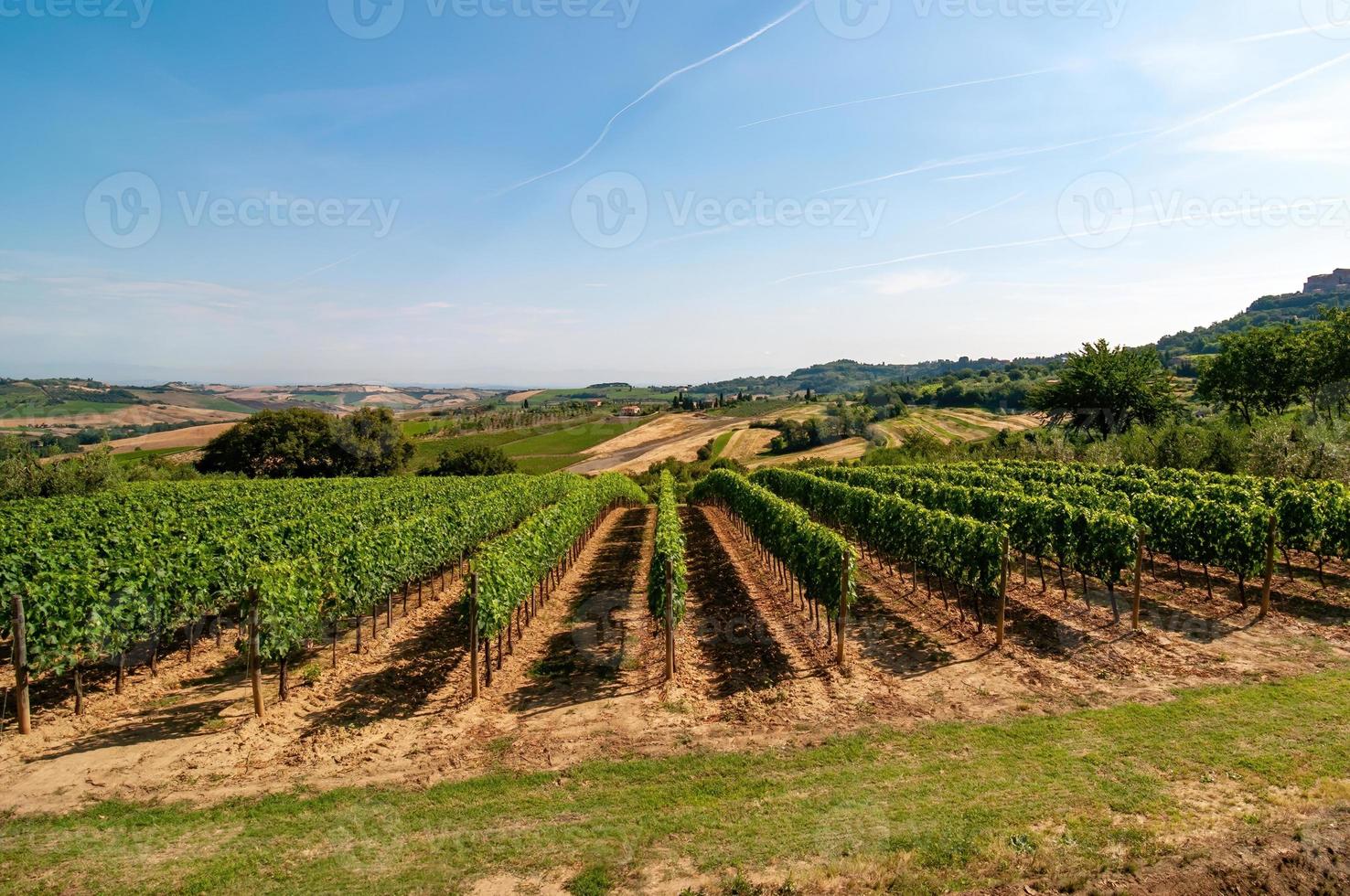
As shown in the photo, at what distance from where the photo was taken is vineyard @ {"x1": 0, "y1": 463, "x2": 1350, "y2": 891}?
31.4 feet

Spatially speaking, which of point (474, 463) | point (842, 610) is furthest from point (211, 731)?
point (474, 463)

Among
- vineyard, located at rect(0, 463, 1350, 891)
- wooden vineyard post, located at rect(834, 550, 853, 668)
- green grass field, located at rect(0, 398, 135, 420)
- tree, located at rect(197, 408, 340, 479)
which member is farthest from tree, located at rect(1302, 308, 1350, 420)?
green grass field, located at rect(0, 398, 135, 420)

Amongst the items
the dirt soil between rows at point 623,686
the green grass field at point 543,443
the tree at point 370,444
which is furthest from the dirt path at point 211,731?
the green grass field at point 543,443

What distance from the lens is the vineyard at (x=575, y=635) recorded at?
958cm

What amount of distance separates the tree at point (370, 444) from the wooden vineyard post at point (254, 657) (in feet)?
190

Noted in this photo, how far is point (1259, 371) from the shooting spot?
43.9 meters

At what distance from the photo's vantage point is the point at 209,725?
10.1 metres

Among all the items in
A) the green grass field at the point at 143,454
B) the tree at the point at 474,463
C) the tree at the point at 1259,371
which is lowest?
the tree at the point at 474,463

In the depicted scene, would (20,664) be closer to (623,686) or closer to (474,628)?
(474,628)

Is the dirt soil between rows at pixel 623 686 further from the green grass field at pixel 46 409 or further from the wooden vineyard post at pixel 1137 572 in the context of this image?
the green grass field at pixel 46 409

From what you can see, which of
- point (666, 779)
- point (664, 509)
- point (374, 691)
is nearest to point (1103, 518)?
point (666, 779)

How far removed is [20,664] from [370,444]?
58429 mm

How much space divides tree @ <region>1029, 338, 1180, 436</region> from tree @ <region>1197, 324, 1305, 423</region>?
346cm

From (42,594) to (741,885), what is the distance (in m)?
12.2
